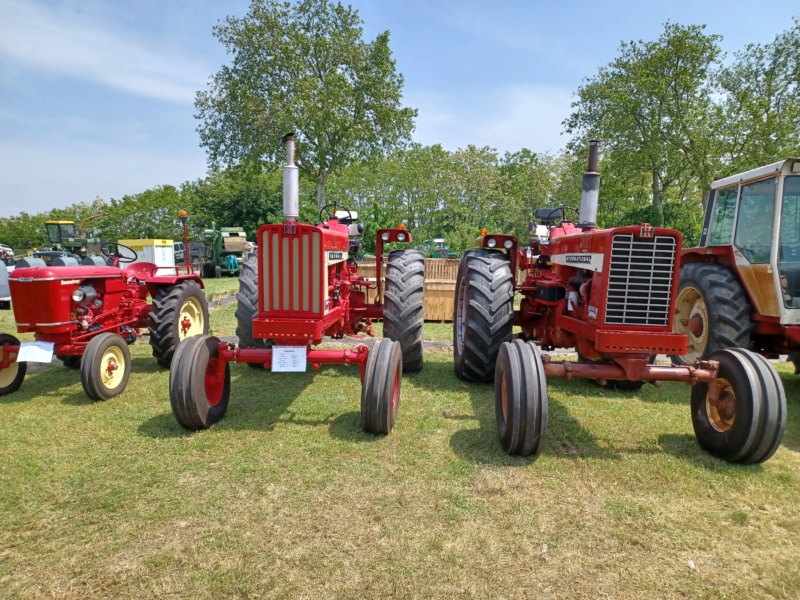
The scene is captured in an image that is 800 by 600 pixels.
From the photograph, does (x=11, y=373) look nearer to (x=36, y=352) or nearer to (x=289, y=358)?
(x=36, y=352)

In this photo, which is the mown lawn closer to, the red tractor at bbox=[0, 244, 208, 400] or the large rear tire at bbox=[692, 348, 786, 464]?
the large rear tire at bbox=[692, 348, 786, 464]

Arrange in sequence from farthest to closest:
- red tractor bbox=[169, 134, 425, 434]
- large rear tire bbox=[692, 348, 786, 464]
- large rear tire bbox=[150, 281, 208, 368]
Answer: large rear tire bbox=[150, 281, 208, 368] < red tractor bbox=[169, 134, 425, 434] < large rear tire bbox=[692, 348, 786, 464]

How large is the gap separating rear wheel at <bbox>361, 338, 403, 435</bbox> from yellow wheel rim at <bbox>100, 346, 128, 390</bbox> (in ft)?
8.67

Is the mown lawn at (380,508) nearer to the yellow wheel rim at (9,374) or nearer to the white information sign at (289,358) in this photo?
the white information sign at (289,358)

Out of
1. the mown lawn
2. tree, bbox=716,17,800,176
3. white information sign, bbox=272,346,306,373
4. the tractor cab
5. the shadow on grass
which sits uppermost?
tree, bbox=716,17,800,176

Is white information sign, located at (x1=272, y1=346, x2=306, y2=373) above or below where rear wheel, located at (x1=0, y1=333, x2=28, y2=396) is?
above

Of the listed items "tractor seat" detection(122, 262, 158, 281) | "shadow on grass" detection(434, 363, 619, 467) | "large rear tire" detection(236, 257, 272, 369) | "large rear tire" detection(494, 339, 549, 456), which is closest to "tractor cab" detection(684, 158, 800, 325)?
"shadow on grass" detection(434, 363, 619, 467)

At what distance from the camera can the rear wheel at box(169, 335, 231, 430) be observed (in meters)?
3.54

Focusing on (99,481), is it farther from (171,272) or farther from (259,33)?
(259,33)

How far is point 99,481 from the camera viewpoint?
119 inches

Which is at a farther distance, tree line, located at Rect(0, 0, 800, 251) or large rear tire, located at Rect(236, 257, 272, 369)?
tree line, located at Rect(0, 0, 800, 251)

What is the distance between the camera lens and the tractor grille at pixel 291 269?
3941 mm

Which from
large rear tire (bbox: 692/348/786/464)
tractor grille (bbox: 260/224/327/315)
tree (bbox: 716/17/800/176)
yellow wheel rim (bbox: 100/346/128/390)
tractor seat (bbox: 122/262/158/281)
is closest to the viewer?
large rear tire (bbox: 692/348/786/464)

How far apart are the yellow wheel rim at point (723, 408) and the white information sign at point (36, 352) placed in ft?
18.1
